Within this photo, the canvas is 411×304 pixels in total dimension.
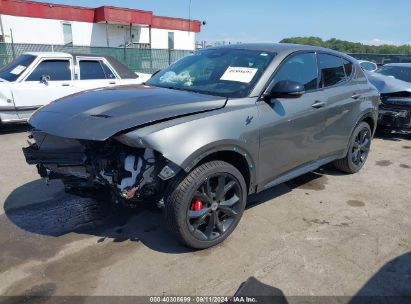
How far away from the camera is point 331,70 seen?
15.5 feet

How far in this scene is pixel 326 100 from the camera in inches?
173

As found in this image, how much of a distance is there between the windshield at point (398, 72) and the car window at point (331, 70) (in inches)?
209

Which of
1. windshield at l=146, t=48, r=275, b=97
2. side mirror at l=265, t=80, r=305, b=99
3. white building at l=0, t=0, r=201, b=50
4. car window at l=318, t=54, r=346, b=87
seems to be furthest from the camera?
white building at l=0, t=0, r=201, b=50

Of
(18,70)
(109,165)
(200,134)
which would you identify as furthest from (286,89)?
(18,70)

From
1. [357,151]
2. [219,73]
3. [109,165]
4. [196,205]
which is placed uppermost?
[219,73]

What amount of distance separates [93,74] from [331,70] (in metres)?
5.70

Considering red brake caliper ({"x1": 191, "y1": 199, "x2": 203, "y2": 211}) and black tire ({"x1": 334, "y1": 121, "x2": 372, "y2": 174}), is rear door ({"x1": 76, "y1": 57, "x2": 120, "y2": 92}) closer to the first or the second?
black tire ({"x1": 334, "y1": 121, "x2": 372, "y2": 174})

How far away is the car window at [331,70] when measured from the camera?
455 cm

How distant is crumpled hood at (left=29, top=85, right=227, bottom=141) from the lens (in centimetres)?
290

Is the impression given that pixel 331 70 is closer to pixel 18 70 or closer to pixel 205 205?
pixel 205 205

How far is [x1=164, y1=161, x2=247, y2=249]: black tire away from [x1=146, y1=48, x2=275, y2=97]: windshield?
2.70 feet

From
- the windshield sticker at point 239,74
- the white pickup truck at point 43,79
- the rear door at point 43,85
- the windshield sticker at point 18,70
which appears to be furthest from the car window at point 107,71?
the windshield sticker at point 239,74

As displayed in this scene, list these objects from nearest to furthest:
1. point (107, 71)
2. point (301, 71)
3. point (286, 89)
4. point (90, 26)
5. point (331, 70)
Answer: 1. point (286, 89)
2. point (301, 71)
3. point (331, 70)
4. point (107, 71)
5. point (90, 26)

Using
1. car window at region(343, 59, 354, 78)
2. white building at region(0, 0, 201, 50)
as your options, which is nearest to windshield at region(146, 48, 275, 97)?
car window at region(343, 59, 354, 78)
